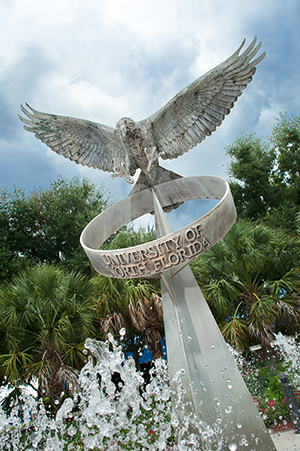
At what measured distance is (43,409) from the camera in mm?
8164

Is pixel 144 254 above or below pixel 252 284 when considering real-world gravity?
below

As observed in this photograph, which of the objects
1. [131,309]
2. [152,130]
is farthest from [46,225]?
[152,130]

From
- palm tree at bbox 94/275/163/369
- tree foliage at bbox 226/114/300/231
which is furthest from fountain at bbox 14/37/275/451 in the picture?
tree foliage at bbox 226/114/300/231

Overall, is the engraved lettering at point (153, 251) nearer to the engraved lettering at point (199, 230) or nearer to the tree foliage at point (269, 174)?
the engraved lettering at point (199, 230)

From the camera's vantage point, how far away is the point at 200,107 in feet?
18.8

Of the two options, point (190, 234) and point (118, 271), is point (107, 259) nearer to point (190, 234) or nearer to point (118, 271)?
point (118, 271)

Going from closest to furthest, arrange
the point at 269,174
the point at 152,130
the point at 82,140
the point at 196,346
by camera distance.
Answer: the point at 196,346 → the point at 152,130 → the point at 82,140 → the point at 269,174

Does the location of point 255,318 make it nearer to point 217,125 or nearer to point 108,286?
point 108,286

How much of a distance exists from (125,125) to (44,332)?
5596 millimetres

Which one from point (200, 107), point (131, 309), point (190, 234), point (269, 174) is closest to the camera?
point (190, 234)

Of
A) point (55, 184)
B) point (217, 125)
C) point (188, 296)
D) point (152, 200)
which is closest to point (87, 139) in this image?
point (152, 200)

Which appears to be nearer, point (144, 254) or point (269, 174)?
point (144, 254)

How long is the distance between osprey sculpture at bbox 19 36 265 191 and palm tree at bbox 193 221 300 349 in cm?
432

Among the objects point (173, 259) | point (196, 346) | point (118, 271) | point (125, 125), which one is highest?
point (125, 125)
